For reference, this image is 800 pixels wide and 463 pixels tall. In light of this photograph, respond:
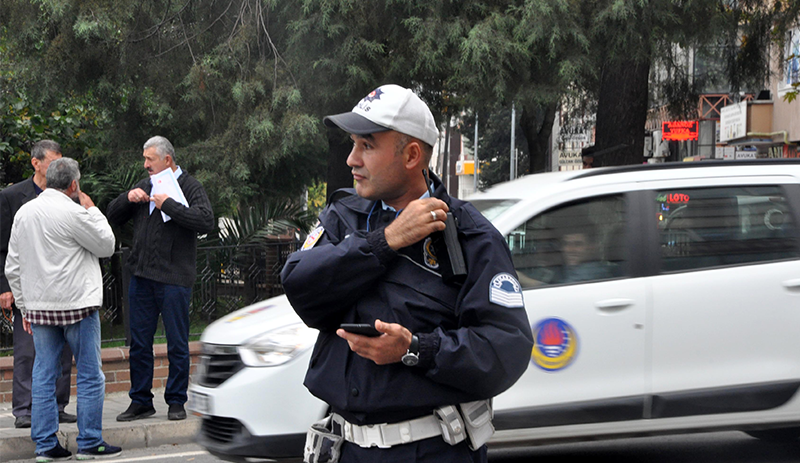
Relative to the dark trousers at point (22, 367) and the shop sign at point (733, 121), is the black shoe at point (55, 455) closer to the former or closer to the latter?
the dark trousers at point (22, 367)

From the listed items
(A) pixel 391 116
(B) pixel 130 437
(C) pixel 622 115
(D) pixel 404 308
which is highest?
(C) pixel 622 115

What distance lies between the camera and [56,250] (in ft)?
19.0

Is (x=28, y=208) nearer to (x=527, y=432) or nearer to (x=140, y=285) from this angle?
(x=140, y=285)

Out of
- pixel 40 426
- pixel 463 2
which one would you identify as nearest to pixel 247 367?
pixel 40 426

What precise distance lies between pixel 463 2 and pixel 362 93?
147 centimetres

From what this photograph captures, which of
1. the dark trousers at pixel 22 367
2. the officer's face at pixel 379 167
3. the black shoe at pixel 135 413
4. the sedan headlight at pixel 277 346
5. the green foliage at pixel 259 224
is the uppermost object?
the officer's face at pixel 379 167

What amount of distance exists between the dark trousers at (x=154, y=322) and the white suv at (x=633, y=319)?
5.43 feet

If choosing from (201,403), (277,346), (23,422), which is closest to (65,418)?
(23,422)

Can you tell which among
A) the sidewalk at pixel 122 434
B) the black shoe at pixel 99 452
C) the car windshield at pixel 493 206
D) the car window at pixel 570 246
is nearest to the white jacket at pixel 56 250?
the black shoe at pixel 99 452

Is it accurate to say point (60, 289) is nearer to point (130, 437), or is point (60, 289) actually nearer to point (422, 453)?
point (130, 437)

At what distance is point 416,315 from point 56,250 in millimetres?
4216

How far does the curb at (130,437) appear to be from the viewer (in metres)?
6.39

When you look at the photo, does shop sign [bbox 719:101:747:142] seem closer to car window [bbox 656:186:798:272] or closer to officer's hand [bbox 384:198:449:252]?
car window [bbox 656:186:798:272]

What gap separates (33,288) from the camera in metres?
5.74
